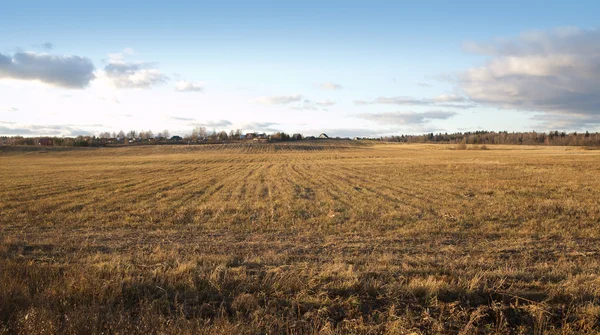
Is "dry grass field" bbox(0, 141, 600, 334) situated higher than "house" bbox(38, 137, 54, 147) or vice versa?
"house" bbox(38, 137, 54, 147)

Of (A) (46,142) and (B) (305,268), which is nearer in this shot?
(B) (305,268)

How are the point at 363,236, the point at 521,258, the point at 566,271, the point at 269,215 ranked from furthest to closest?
the point at 269,215, the point at 363,236, the point at 521,258, the point at 566,271

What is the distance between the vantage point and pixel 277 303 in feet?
18.2

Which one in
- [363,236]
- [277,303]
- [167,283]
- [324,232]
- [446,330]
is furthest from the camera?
[324,232]

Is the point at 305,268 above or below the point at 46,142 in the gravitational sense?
below

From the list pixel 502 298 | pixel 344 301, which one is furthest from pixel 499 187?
pixel 344 301

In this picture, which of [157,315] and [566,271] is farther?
[566,271]

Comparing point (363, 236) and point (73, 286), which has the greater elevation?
point (73, 286)

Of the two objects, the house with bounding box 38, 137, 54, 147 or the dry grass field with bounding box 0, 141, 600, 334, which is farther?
the house with bounding box 38, 137, 54, 147

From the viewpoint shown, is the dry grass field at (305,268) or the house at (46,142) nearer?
the dry grass field at (305,268)

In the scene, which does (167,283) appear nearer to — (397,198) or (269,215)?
(269,215)

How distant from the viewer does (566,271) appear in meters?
7.36

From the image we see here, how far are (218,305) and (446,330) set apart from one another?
3485 mm

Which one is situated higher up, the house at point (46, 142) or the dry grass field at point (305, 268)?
the house at point (46, 142)
